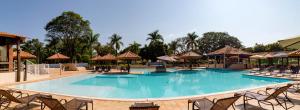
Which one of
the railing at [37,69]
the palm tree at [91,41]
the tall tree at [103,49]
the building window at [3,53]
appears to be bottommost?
the railing at [37,69]

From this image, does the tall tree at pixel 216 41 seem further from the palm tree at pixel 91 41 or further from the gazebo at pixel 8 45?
the gazebo at pixel 8 45

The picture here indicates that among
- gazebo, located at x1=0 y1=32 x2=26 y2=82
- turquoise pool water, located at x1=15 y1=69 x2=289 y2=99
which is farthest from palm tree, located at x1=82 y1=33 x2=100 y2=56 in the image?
turquoise pool water, located at x1=15 y1=69 x2=289 y2=99

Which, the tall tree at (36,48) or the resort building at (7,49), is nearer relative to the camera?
the resort building at (7,49)

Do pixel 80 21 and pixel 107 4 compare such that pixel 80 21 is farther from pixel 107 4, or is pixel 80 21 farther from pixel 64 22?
pixel 107 4

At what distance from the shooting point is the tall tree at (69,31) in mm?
36688

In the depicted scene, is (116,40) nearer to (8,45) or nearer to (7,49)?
(8,45)

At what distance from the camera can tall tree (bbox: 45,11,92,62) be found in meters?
36.7

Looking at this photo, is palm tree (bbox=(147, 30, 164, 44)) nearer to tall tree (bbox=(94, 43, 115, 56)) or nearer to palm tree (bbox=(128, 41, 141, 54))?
palm tree (bbox=(128, 41, 141, 54))

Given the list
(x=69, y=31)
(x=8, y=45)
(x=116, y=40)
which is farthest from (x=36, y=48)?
(x=8, y=45)

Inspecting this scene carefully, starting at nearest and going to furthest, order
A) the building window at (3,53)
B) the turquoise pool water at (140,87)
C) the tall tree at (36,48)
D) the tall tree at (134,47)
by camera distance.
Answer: the turquoise pool water at (140,87) → the building window at (3,53) → the tall tree at (134,47) → the tall tree at (36,48)

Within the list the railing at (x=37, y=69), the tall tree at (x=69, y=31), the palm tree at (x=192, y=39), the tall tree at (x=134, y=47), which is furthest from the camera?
the tall tree at (x=134, y=47)

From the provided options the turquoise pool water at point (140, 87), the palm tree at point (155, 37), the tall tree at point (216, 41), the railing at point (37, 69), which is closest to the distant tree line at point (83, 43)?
the palm tree at point (155, 37)

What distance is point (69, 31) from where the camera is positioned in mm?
37219

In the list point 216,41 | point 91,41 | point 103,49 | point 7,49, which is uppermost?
point 216,41
